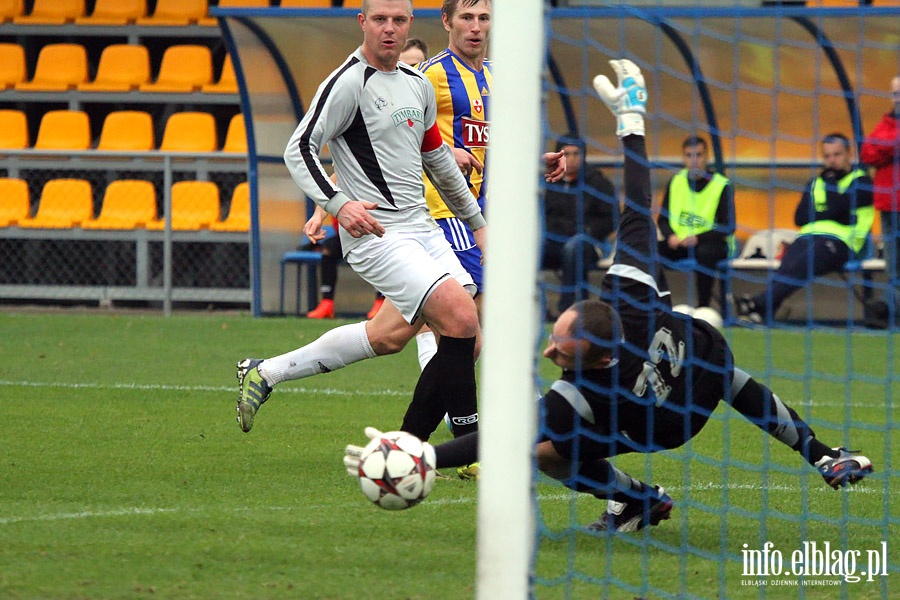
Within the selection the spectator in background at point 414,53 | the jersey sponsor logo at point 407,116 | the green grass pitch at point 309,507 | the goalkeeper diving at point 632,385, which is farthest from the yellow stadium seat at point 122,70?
the goalkeeper diving at point 632,385

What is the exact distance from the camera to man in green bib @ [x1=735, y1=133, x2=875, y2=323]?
1103 centimetres

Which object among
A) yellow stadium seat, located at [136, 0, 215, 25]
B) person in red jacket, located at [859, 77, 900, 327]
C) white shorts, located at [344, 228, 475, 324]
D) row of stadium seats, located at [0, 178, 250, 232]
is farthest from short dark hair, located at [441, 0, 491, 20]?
yellow stadium seat, located at [136, 0, 215, 25]

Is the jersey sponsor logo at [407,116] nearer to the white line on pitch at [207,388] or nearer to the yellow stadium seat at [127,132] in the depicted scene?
the white line on pitch at [207,388]

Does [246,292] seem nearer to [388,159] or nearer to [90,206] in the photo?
[90,206]

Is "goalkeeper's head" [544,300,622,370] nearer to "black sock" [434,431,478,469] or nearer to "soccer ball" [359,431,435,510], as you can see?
"black sock" [434,431,478,469]

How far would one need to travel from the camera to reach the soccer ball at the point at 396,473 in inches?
159

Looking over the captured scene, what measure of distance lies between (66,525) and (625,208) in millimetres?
2207

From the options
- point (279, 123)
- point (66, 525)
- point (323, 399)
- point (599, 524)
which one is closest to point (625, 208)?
point (599, 524)

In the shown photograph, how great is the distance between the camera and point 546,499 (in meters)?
5.18

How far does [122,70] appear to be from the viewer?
15.4m

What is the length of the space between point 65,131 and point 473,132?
9593 mm

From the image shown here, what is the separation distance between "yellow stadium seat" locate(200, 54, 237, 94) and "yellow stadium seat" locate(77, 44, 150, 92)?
83 cm

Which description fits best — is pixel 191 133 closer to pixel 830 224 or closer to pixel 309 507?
pixel 830 224

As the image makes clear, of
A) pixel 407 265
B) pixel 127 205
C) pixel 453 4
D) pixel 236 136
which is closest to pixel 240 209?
pixel 236 136
